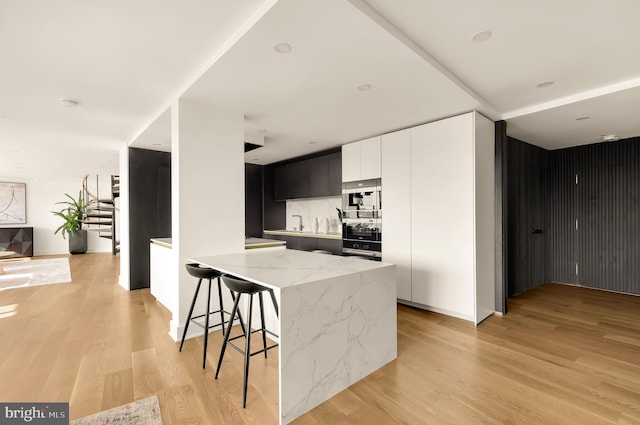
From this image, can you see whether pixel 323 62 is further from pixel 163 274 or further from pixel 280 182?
pixel 280 182

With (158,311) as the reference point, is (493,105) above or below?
above

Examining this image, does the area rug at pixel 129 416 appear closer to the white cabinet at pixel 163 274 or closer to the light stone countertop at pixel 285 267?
the light stone countertop at pixel 285 267

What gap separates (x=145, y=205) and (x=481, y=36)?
5.11 metres

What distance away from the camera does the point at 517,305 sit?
414 centimetres

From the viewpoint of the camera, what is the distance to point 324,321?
6.66ft

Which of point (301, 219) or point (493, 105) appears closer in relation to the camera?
point (493, 105)

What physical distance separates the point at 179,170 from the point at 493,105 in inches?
135

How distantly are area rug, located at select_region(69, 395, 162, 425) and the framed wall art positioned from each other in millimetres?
10733

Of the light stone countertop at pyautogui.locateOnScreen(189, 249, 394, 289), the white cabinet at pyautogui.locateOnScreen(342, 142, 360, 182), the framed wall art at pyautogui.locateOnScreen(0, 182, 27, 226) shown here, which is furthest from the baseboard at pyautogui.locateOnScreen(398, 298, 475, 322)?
the framed wall art at pyautogui.locateOnScreen(0, 182, 27, 226)

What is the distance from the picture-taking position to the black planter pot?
375 inches

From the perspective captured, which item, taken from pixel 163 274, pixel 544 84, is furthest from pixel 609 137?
pixel 163 274

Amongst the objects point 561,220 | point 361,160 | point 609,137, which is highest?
point 609,137

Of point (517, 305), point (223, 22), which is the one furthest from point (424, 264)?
point (223, 22)

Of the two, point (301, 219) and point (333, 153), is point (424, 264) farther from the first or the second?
point (301, 219)
